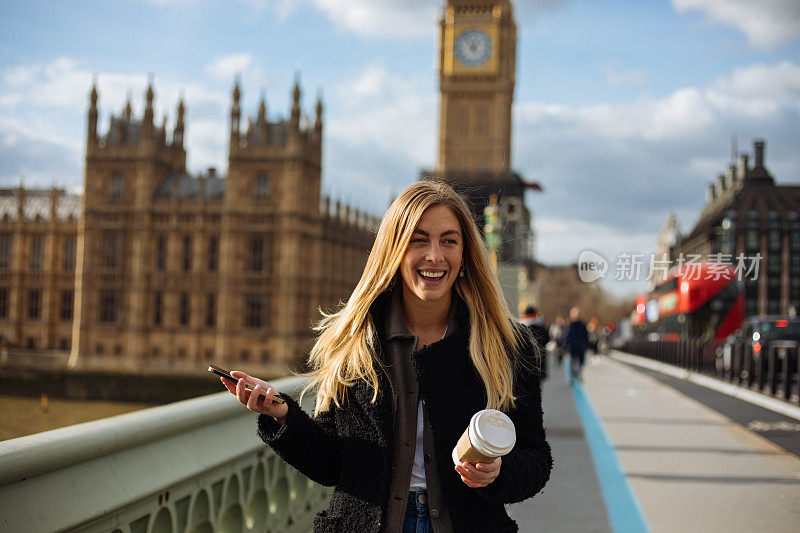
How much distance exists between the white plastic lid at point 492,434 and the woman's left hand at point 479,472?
0.26 ft

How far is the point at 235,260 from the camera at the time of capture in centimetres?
5450

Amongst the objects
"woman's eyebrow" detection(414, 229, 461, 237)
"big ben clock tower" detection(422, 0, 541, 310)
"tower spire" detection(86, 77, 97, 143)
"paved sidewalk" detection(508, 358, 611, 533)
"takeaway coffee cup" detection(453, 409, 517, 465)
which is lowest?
"paved sidewalk" detection(508, 358, 611, 533)

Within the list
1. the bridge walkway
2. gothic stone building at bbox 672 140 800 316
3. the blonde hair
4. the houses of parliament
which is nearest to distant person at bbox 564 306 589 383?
gothic stone building at bbox 672 140 800 316

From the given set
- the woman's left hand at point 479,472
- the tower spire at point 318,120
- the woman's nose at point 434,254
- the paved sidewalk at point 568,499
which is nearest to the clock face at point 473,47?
the tower spire at point 318,120

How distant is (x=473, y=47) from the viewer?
75625 millimetres

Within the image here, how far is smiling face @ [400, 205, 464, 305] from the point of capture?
2258mm

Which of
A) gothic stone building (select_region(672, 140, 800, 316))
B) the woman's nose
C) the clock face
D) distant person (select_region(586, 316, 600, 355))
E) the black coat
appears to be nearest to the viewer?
the black coat

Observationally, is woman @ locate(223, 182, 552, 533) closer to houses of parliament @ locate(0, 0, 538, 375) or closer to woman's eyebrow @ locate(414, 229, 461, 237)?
woman's eyebrow @ locate(414, 229, 461, 237)

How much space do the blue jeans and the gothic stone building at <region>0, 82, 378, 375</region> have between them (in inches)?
1999

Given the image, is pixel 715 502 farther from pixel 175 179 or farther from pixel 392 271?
pixel 175 179

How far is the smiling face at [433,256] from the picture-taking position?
2258 millimetres

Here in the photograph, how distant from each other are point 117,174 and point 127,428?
57352mm

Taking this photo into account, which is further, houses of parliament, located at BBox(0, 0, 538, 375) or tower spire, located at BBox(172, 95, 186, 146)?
tower spire, located at BBox(172, 95, 186, 146)

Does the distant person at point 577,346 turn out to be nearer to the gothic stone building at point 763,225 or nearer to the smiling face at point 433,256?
the gothic stone building at point 763,225
